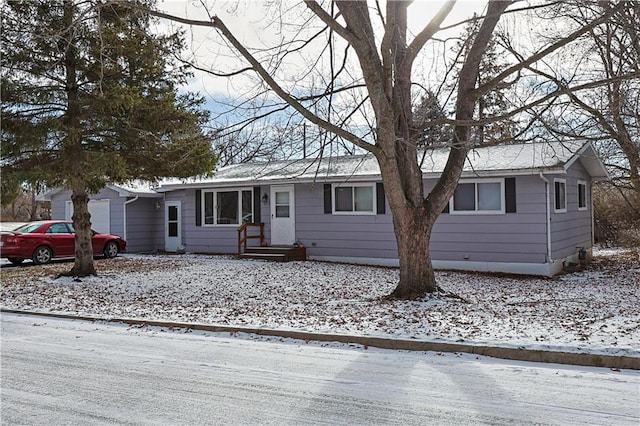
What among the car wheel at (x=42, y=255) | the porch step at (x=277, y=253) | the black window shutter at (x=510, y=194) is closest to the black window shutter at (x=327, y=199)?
the porch step at (x=277, y=253)

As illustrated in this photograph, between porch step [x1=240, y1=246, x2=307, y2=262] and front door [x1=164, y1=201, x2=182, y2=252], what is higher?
front door [x1=164, y1=201, x2=182, y2=252]

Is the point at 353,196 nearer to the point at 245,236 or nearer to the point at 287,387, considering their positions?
the point at 245,236

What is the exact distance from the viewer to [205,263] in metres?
16.4

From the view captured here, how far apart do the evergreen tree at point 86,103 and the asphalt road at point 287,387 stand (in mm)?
5345

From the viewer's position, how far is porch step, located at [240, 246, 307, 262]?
16.9 metres

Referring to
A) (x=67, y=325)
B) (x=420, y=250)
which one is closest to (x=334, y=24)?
(x=420, y=250)

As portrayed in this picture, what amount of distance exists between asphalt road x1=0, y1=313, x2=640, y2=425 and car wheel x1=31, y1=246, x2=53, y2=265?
37.5 feet

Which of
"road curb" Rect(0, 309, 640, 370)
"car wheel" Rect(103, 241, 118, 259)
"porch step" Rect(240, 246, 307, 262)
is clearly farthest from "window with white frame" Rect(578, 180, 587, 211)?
"car wheel" Rect(103, 241, 118, 259)

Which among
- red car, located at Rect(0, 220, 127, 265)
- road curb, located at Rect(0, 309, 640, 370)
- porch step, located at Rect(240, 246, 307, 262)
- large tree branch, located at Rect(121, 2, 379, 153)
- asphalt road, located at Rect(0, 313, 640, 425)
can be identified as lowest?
asphalt road, located at Rect(0, 313, 640, 425)

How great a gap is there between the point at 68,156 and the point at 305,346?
7899 mm

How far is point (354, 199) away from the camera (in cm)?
1673

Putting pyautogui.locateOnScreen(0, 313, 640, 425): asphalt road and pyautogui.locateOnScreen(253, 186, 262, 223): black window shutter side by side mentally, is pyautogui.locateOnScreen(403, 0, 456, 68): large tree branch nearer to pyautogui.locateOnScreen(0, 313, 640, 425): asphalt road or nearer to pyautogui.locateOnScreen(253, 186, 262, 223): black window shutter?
pyautogui.locateOnScreen(0, 313, 640, 425): asphalt road

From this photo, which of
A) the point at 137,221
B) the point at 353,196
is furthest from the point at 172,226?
the point at 353,196

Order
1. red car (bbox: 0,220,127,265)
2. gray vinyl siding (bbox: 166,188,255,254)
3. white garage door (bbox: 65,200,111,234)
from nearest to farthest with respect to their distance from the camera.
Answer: red car (bbox: 0,220,127,265) < gray vinyl siding (bbox: 166,188,255,254) < white garage door (bbox: 65,200,111,234)
